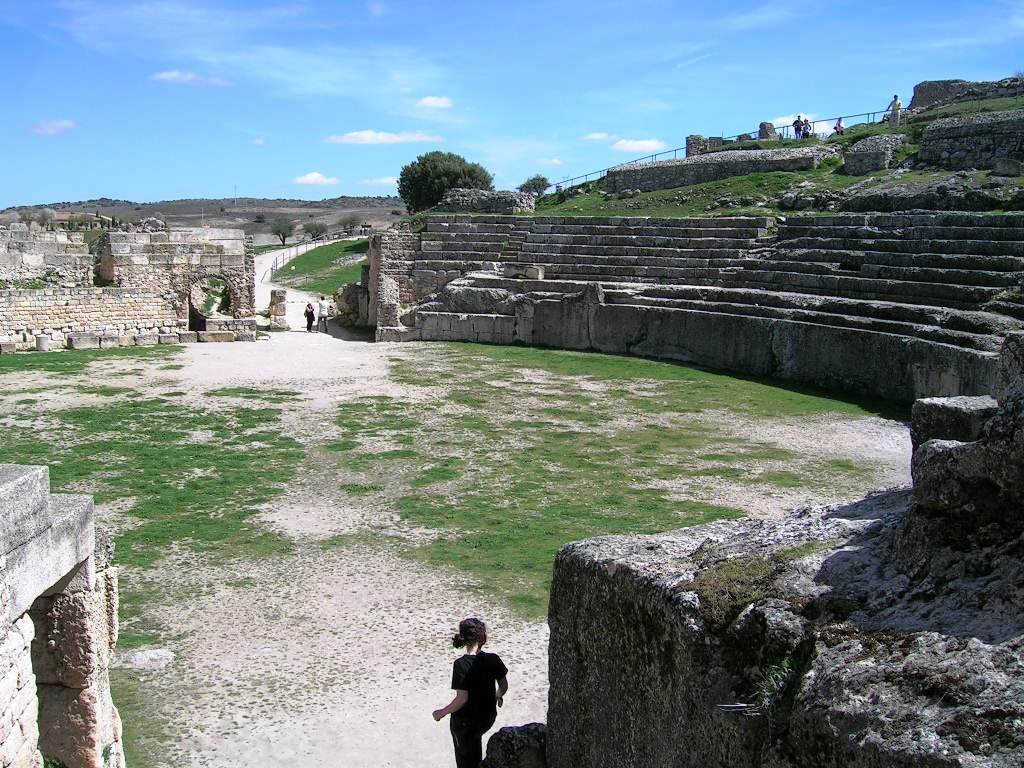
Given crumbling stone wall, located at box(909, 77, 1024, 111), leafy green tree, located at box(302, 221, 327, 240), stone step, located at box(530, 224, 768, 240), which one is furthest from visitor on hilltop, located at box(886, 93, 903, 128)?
leafy green tree, located at box(302, 221, 327, 240)

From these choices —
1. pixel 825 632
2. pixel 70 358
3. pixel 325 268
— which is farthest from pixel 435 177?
pixel 825 632

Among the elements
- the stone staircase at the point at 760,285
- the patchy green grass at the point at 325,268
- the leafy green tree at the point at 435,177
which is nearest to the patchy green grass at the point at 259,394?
the stone staircase at the point at 760,285

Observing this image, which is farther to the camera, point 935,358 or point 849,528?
point 935,358

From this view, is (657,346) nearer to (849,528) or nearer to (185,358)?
(185,358)

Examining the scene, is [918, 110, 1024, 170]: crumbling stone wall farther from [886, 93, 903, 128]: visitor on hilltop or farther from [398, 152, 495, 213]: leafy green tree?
[398, 152, 495, 213]: leafy green tree

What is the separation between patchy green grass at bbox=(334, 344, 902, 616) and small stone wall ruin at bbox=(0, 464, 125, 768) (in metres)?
3.13

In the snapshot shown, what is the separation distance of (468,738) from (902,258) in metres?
14.2

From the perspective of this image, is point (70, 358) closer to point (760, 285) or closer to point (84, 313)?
point (84, 313)

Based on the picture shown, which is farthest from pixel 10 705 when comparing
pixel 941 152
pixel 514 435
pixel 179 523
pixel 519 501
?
pixel 941 152

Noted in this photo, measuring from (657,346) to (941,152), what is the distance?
9.23 meters

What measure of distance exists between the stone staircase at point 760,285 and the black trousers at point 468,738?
9792 mm

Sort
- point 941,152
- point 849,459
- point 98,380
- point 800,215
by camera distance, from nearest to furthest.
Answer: point 849,459, point 98,380, point 800,215, point 941,152

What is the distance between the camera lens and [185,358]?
18.4 m

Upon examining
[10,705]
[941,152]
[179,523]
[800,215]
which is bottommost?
[179,523]
